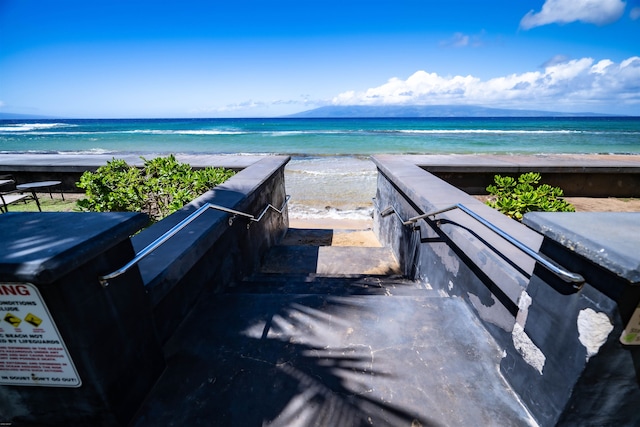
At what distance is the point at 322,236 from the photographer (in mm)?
7285

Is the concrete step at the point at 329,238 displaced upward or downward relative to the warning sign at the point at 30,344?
downward

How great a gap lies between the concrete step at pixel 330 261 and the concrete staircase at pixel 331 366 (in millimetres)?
2250

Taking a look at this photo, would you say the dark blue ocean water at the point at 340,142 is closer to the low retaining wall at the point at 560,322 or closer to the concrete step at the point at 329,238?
the concrete step at the point at 329,238

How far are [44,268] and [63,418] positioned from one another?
0.99m

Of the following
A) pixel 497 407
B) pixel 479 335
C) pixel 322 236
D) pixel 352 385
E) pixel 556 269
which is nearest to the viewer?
pixel 556 269

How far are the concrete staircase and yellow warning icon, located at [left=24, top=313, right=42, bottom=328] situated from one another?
32.2 inches

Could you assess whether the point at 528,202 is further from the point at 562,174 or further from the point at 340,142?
the point at 340,142

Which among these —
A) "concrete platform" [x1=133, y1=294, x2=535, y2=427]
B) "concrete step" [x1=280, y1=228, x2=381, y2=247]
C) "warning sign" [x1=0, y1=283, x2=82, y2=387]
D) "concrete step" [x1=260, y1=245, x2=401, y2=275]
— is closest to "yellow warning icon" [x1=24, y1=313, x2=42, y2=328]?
"warning sign" [x1=0, y1=283, x2=82, y2=387]

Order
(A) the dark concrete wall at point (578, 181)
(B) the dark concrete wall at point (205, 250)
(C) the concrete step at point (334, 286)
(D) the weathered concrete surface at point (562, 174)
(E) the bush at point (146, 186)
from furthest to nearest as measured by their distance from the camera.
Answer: (A) the dark concrete wall at point (578, 181) < (D) the weathered concrete surface at point (562, 174) < (E) the bush at point (146, 186) < (C) the concrete step at point (334, 286) < (B) the dark concrete wall at point (205, 250)

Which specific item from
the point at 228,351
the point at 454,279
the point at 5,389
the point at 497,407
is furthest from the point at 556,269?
the point at 5,389

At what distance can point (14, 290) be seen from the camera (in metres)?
1.20

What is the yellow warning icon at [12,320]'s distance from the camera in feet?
4.14

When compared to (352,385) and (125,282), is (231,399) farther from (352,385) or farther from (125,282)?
(125,282)

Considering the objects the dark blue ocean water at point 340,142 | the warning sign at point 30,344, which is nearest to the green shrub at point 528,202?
the warning sign at point 30,344
